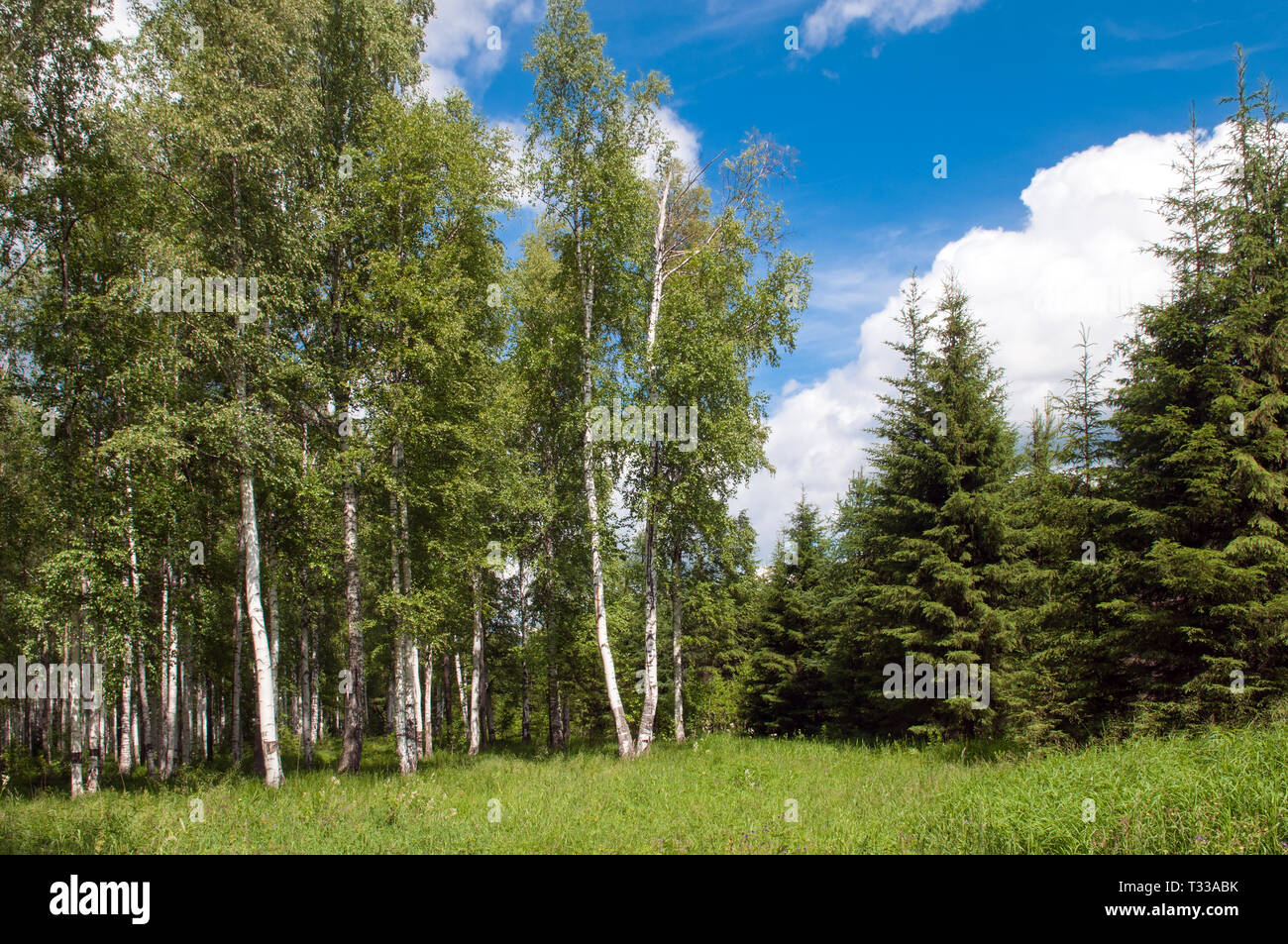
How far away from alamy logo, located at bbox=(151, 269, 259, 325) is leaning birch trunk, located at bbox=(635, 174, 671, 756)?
345 inches

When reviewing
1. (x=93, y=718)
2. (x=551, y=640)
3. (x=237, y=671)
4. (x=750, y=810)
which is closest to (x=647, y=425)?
(x=551, y=640)

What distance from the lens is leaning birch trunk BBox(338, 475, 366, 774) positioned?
1448 cm

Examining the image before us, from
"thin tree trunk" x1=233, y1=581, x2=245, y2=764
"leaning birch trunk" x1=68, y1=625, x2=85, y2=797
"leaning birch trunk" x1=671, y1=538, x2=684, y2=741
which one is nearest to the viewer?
"leaning birch trunk" x1=68, y1=625, x2=85, y2=797

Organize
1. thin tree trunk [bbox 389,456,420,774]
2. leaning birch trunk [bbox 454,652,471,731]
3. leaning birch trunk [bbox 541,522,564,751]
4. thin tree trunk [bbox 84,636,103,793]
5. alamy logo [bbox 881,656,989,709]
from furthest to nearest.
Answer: leaning birch trunk [bbox 454,652,471,731]
leaning birch trunk [bbox 541,522,564,751]
alamy logo [bbox 881,656,989,709]
thin tree trunk [bbox 389,456,420,774]
thin tree trunk [bbox 84,636,103,793]

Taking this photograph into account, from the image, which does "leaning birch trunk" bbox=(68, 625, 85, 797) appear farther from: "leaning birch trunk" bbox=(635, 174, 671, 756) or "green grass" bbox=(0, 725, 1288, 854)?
"leaning birch trunk" bbox=(635, 174, 671, 756)

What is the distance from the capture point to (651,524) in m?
16.4

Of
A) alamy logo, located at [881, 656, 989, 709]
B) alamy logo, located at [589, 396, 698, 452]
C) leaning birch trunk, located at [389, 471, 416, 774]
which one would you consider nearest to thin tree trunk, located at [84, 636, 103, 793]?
leaning birch trunk, located at [389, 471, 416, 774]

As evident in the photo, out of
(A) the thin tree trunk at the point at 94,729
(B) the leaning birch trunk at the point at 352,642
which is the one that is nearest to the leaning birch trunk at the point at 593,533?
(B) the leaning birch trunk at the point at 352,642

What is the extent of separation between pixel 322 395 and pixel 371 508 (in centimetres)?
306

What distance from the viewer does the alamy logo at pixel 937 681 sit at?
15438 millimetres

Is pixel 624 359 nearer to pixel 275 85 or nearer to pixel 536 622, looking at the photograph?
pixel 275 85

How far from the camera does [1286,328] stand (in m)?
11.2
